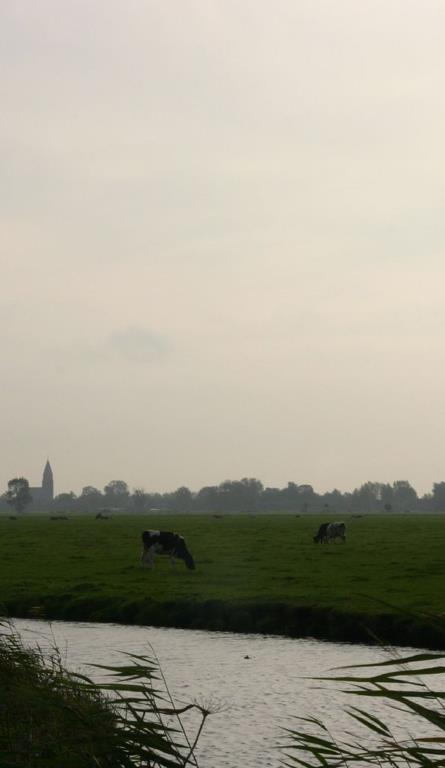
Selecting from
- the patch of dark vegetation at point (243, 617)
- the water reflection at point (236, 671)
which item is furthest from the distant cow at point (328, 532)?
the water reflection at point (236, 671)

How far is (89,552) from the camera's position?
49.7m

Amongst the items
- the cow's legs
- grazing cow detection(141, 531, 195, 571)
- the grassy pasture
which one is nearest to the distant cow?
the grassy pasture

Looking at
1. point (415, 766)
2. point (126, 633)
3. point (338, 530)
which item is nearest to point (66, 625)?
point (126, 633)

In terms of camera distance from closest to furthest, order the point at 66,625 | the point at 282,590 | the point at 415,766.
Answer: the point at 415,766
the point at 66,625
the point at 282,590

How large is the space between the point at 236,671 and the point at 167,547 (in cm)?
1855

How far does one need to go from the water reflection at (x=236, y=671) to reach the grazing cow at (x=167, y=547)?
1026cm

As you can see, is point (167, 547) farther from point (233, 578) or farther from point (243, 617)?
point (243, 617)

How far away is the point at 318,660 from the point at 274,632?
16.4ft

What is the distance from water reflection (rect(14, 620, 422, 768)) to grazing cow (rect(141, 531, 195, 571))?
10265mm

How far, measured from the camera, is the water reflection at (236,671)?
48.8 ft

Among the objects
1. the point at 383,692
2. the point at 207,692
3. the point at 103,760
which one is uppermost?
the point at 383,692

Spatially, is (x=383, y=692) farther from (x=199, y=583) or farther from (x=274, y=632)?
(x=199, y=583)

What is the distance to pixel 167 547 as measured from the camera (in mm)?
38906

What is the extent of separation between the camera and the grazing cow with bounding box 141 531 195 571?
38562 millimetres
